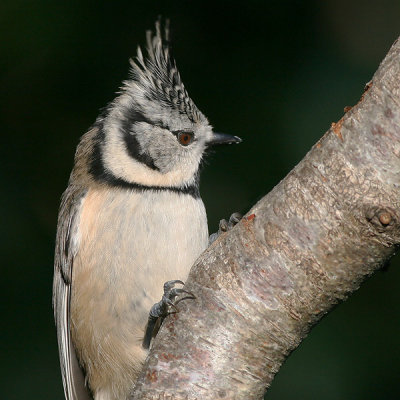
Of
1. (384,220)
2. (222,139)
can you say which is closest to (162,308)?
(384,220)

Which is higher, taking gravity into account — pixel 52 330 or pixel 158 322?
pixel 158 322

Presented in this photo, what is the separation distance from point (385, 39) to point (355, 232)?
283 centimetres

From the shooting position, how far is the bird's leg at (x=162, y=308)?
2.34 meters

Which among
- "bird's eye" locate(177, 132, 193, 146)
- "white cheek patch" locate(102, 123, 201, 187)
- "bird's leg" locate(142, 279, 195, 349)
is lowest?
"bird's leg" locate(142, 279, 195, 349)

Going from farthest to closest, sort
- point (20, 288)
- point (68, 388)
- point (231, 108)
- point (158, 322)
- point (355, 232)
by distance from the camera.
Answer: point (231, 108) < point (20, 288) < point (68, 388) < point (158, 322) < point (355, 232)

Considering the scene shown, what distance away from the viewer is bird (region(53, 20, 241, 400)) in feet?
9.97

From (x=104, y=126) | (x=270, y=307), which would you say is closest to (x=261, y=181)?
(x=104, y=126)

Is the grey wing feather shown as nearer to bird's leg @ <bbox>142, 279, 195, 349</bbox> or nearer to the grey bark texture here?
bird's leg @ <bbox>142, 279, 195, 349</bbox>

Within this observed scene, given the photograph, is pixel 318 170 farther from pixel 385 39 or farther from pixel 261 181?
pixel 385 39

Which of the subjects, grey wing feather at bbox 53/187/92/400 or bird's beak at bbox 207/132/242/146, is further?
bird's beak at bbox 207/132/242/146

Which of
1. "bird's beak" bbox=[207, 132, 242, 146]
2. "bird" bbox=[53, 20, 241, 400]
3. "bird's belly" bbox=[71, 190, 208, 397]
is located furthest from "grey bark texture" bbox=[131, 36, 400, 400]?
"bird's beak" bbox=[207, 132, 242, 146]

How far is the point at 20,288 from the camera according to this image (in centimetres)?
394

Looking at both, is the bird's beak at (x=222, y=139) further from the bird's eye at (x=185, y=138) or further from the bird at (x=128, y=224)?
the bird's eye at (x=185, y=138)

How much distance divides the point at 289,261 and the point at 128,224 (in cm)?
118
